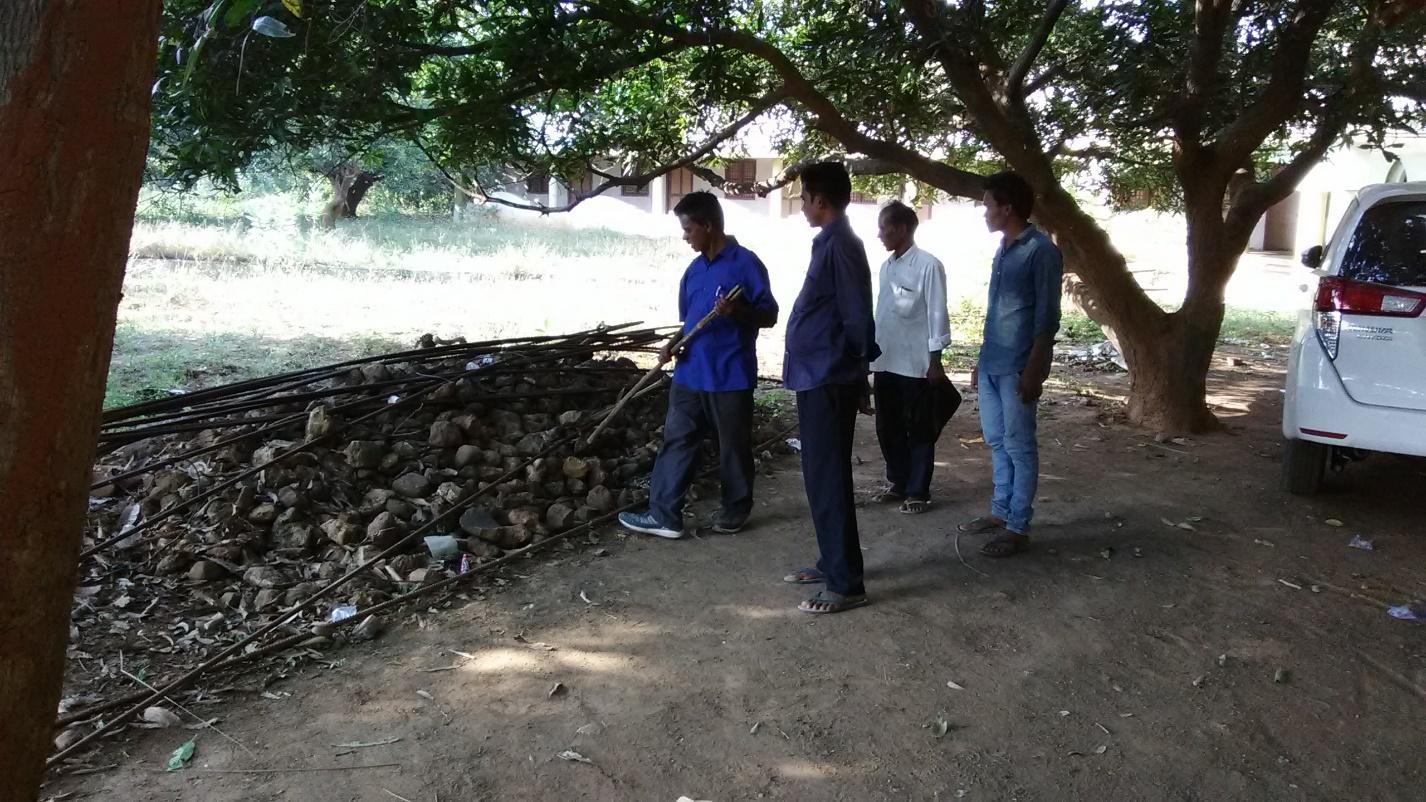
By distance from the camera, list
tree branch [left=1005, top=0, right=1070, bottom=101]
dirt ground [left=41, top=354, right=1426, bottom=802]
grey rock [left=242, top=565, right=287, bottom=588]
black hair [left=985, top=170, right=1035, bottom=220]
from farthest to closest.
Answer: tree branch [left=1005, top=0, right=1070, bottom=101]
black hair [left=985, top=170, right=1035, bottom=220]
grey rock [left=242, top=565, right=287, bottom=588]
dirt ground [left=41, top=354, right=1426, bottom=802]

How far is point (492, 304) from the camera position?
43.0 feet

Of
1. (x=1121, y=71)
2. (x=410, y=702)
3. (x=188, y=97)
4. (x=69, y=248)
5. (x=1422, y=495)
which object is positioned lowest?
(x=410, y=702)

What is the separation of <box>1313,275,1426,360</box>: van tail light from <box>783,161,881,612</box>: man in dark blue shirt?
2641mm

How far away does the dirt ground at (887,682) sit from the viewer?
307 centimetres

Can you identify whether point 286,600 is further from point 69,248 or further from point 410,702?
point 69,248

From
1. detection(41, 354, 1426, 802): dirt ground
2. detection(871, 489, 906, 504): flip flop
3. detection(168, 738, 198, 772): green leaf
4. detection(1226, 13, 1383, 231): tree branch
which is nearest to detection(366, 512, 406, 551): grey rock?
detection(41, 354, 1426, 802): dirt ground

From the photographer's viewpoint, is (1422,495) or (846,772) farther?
(1422,495)

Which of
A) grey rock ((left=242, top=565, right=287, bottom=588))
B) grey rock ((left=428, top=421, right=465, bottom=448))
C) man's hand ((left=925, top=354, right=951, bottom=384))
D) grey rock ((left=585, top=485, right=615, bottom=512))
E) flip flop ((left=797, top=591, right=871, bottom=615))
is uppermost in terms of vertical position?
man's hand ((left=925, top=354, right=951, bottom=384))

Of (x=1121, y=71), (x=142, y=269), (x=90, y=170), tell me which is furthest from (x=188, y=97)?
(x=142, y=269)

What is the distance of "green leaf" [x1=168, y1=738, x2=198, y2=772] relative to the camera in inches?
121

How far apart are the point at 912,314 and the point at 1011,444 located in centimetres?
108

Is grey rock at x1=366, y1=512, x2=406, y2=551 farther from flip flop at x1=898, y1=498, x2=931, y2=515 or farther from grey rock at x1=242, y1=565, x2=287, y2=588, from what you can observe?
flip flop at x1=898, y1=498, x2=931, y2=515

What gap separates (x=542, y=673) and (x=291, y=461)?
225cm

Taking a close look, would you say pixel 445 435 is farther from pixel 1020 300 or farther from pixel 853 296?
pixel 1020 300
